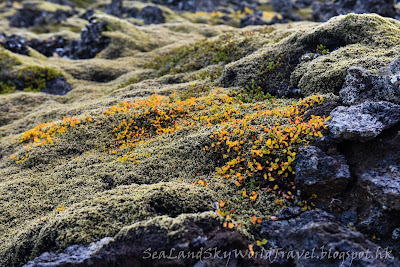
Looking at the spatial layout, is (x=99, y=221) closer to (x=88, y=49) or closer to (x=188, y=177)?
(x=188, y=177)

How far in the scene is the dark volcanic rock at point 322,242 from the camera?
225 inches

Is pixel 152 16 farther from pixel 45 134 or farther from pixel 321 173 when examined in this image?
pixel 321 173

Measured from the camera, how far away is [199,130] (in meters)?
11.4

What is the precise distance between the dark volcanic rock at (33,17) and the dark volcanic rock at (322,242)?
239ft

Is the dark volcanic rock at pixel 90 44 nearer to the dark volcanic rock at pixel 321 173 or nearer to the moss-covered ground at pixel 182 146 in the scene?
the moss-covered ground at pixel 182 146

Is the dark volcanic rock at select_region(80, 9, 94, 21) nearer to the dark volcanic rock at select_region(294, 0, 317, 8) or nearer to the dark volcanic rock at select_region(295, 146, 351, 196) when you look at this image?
the dark volcanic rock at select_region(294, 0, 317, 8)

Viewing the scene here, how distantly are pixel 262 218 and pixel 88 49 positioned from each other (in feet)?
99.3

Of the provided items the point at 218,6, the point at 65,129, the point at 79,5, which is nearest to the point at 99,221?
the point at 65,129

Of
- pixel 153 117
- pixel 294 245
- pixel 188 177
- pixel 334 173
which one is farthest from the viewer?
pixel 153 117

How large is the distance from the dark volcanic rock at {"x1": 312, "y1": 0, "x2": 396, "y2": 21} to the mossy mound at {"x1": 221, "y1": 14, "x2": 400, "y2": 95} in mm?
28970

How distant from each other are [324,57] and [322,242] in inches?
363

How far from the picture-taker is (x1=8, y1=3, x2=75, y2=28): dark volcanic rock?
2559 inches

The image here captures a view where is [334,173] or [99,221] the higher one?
[334,173]

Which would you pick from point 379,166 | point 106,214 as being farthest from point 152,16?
point 379,166
